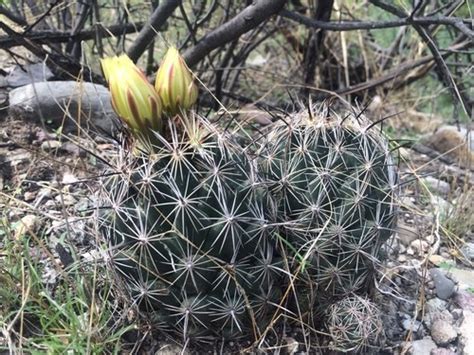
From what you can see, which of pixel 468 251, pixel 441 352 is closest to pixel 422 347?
pixel 441 352

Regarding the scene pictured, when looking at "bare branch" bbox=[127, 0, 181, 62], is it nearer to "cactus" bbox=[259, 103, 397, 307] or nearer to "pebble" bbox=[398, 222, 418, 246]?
"cactus" bbox=[259, 103, 397, 307]

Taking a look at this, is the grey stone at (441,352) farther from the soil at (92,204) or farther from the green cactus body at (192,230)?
the green cactus body at (192,230)

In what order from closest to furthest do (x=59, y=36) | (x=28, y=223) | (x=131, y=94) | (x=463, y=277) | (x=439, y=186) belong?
1. (x=131, y=94)
2. (x=28, y=223)
3. (x=463, y=277)
4. (x=59, y=36)
5. (x=439, y=186)

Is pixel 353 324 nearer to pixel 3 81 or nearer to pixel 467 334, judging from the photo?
pixel 467 334

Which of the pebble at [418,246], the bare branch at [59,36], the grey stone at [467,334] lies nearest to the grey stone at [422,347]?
the grey stone at [467,334]

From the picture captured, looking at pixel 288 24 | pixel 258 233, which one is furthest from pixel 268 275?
pixel 288 24

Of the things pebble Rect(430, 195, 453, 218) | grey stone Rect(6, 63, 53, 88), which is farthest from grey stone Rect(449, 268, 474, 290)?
grey stone Rect(6, 63, 53, 88)

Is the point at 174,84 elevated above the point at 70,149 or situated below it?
above

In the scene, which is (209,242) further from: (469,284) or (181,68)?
(469,284)
